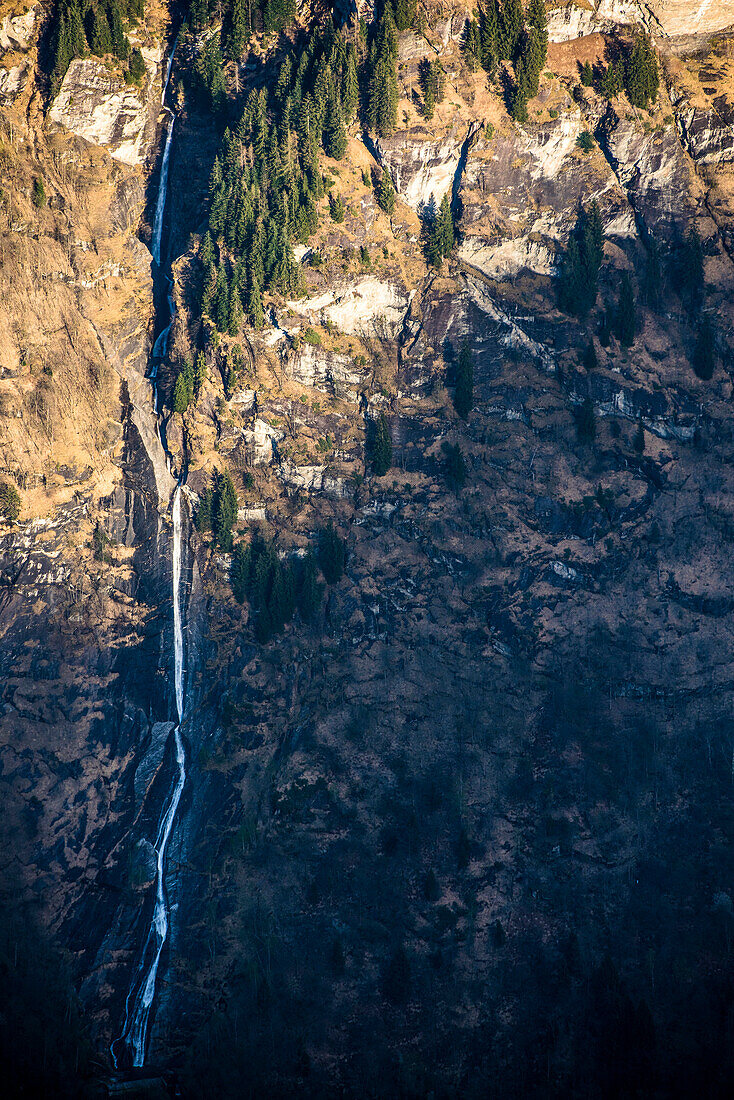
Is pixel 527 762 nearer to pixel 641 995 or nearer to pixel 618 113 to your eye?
pixel 641 995

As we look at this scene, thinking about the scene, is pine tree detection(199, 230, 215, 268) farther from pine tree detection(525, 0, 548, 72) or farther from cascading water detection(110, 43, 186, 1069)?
pine tree detection(525, 0, 548, 72)

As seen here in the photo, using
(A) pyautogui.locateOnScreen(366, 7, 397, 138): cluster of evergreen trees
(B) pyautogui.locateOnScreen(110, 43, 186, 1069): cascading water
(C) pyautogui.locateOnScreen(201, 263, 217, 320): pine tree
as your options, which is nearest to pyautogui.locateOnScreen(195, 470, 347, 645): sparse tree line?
(B) pyautogui.locateOnScreen(110, 43, 186, 1069): cascading water

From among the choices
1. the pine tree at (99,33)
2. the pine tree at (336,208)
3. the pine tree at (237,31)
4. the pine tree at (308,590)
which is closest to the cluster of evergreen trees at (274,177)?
the pine tree at (336,208)

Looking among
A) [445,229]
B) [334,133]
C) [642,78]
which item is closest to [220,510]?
[445,229]

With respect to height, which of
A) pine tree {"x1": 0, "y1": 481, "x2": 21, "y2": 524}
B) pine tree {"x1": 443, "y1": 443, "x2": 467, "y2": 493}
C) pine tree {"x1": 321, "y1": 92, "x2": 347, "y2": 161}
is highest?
pine tree {"x1": 321, "y1": 92, "x2": 347, "y2": 161}

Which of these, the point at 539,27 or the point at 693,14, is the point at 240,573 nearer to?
the point at 539,27

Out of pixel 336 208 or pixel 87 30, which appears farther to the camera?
pixel 87 30

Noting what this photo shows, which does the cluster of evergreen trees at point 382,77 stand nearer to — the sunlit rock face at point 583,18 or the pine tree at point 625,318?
the sunlit rock face at point 583,18
